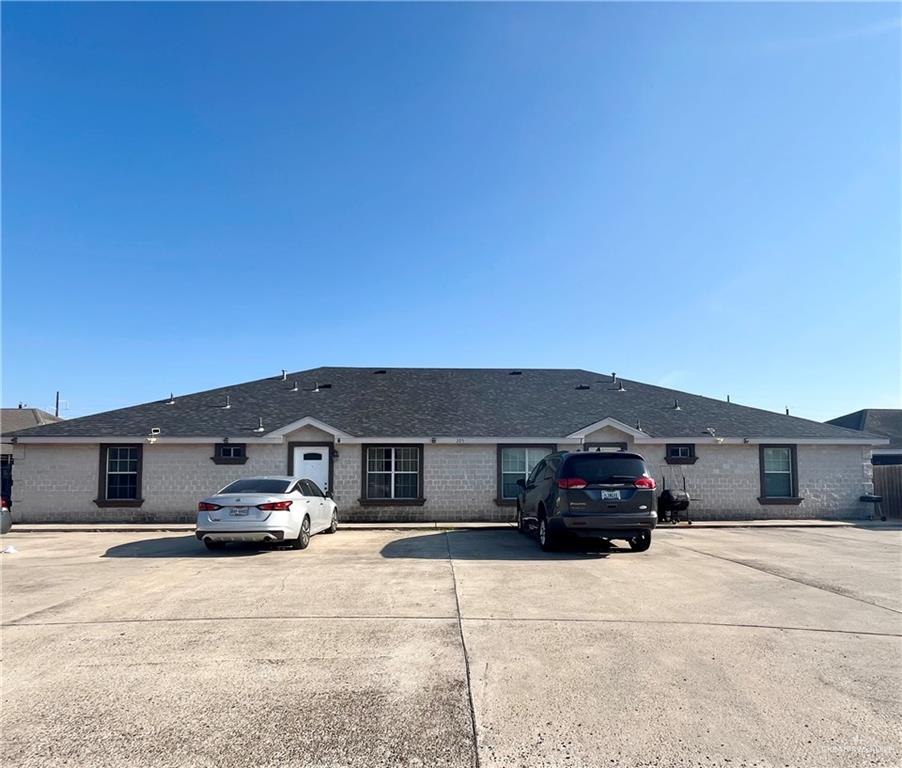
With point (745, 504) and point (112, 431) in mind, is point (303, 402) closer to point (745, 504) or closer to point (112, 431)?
point (112, 431)

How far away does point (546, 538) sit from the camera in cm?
1158

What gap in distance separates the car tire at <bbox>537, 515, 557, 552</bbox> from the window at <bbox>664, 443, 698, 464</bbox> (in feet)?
26.4

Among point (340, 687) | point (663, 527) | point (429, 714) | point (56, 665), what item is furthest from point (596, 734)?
point (663, 527)

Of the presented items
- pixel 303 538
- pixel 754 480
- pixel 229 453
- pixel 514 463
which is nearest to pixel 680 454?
pixel 754 480

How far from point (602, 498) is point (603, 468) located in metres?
0.56

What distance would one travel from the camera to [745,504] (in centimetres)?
1850

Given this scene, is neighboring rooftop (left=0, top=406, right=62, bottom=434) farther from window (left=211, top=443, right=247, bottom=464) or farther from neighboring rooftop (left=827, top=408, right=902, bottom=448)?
neighboring rooftop (left=827, top=408, right=902, bottom=448)

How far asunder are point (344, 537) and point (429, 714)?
10.5m

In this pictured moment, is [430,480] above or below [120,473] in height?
below

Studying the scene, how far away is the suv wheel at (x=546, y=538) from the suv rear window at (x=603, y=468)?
120cm

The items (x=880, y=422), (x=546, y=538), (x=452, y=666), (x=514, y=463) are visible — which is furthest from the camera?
(x=880, y=422)

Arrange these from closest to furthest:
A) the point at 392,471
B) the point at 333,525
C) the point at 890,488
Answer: the point at 333,525, the point at 392,471, the point at 890,488

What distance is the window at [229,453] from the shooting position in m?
17.6

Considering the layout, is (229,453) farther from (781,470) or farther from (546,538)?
(781,470)
